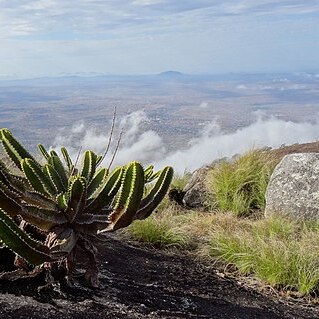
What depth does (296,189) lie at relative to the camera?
24.0 feet

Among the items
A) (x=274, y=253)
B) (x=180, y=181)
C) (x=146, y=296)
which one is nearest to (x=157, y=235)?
(x=274, y=253)

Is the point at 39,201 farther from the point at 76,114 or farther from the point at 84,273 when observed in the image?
the point at 76,114

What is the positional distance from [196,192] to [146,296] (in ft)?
15.5

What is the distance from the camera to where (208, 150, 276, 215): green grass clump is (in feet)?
25.7

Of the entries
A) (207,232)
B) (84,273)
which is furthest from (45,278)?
(207,232)

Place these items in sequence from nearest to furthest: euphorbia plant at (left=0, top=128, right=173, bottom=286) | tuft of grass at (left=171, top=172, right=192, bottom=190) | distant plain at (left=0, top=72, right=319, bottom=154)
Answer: euphorbia plant at (left=0, top=128, right=173, bottom=286)
tuft of grass at (left=171, top=172, right=192, bottom=190)
distant plain at (left=0, top=72, right=319, bottom=154)

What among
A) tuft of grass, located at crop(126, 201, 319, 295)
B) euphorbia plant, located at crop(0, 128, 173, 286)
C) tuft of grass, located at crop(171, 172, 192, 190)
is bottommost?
tuft of grass, located at crop(126, 201, 319, 295)

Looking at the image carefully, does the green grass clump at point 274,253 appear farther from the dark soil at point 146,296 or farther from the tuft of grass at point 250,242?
the dark soil at point 146,296

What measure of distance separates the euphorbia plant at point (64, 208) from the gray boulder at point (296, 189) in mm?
3530

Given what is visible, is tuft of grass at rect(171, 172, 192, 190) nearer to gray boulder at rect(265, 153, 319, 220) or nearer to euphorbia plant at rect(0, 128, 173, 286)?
gray boulder at rect(265, 153, 319, 220)

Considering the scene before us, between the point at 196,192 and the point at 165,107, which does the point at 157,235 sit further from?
the point at 165,107

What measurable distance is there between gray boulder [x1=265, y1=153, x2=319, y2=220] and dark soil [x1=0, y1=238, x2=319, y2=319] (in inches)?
87.7

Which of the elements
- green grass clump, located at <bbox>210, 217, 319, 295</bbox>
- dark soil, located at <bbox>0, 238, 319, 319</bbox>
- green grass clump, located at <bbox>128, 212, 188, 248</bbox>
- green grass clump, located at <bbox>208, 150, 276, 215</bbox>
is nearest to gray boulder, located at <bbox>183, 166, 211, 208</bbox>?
green grass clump, located at <bbox>208, 150, 276, 215</bbox>

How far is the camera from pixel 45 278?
3.51 m
